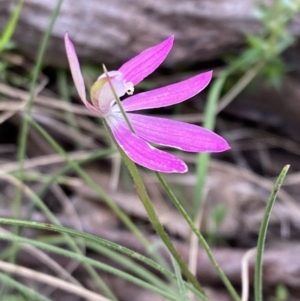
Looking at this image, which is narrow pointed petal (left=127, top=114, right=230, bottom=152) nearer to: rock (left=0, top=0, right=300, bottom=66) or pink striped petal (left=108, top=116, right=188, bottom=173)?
pink striped petal (left=108, top=116, right=188, bottom=173)

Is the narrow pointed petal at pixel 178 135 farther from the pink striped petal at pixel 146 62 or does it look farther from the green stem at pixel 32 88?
the green stem at pixel 32 88

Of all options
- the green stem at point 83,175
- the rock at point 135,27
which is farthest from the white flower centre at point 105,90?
the rock at point 135,27

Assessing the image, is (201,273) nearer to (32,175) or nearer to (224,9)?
(32,175)

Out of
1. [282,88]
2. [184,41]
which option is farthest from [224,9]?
[282,88]

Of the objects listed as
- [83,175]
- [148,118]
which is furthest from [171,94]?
[83,175]

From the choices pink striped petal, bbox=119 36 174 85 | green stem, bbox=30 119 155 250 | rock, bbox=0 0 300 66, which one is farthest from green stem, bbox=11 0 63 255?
rock, bbox=0 0 300 66

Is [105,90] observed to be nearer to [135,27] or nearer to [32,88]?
[32,88]
